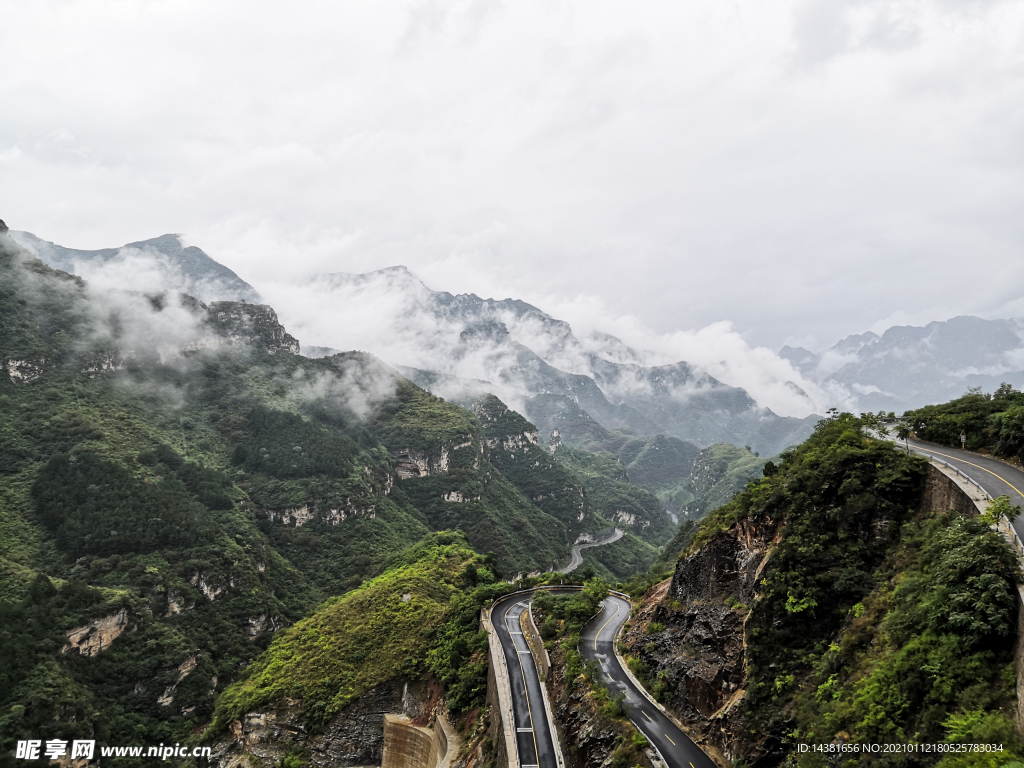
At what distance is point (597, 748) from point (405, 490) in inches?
6153

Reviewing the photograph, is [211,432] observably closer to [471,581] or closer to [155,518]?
[155,518]

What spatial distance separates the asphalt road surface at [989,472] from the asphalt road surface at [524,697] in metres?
31.1

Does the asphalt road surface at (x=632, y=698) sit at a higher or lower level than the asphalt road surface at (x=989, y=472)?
lower

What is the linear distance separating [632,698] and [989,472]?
27466mm

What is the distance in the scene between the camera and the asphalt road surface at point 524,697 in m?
36.6

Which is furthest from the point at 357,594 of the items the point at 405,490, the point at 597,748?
the point at 405,490

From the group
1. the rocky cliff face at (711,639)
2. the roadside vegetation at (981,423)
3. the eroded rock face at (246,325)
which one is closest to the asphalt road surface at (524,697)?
the rocky cliff face at (711,639)

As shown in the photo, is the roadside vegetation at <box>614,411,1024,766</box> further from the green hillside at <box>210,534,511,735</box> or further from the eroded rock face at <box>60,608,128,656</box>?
the eroded rock face at <box>60,608,128,656</box>

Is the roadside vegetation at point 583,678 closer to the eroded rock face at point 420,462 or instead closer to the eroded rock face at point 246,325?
A: the eroded rock face at point 420,462

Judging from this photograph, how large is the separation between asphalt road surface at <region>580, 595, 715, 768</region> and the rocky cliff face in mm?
990

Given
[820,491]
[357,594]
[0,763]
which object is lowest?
[0,763]

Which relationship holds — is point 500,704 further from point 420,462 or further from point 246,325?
point 246,325

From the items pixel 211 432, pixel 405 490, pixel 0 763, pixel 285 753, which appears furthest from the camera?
pixel 405 490

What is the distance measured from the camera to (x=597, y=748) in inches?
1336
